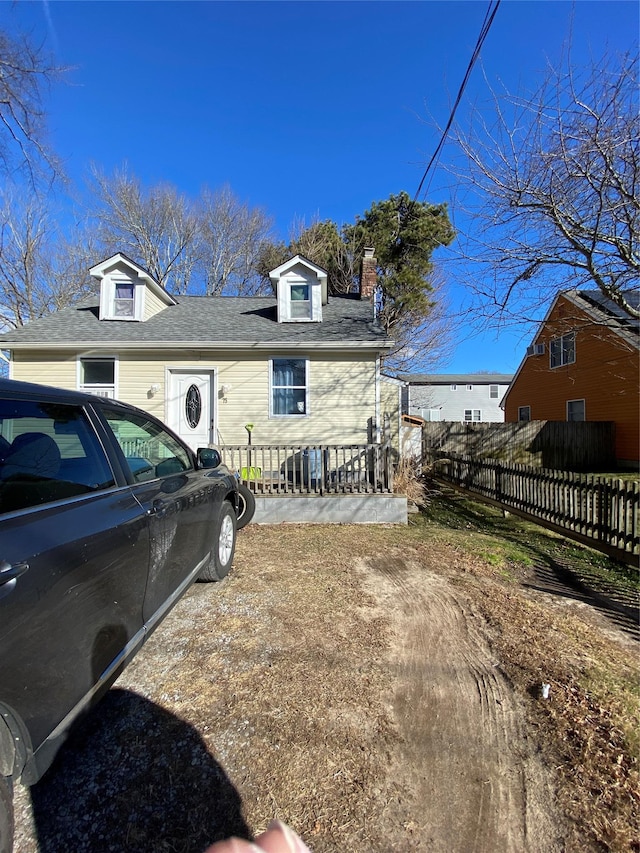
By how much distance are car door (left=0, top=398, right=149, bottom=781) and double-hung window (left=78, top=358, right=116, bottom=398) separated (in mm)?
8740

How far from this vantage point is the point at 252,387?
988cm

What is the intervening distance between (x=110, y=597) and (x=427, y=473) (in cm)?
1254

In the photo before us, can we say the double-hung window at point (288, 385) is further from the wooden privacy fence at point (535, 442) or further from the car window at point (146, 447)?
the wooden privacy fence at point (535, 442)

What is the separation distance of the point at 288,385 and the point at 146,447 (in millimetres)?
7143

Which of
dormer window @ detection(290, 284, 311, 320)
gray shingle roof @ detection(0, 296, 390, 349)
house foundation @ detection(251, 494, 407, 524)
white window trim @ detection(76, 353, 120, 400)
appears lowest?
house foundation @ detection(251, 494, 407, 524)

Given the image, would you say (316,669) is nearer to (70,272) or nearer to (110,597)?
(110,597)

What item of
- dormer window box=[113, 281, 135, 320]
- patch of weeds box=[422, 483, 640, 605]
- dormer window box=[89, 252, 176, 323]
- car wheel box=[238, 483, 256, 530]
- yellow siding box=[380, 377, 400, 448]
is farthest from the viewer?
yellow siding box=[380, 377, 400, 448]

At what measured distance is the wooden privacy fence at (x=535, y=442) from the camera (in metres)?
15.6

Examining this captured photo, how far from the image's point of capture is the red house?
50.0 feet

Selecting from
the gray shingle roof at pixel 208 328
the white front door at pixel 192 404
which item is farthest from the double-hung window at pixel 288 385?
the white front door at pixel 192 404

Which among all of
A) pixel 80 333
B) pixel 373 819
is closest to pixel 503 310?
pixel 373 819

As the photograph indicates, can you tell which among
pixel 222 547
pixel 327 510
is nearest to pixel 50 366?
pixel 327 510

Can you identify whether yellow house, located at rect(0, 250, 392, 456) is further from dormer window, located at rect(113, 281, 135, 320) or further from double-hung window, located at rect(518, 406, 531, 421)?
double-hung window, located at rect(518, 406, 531, 421)

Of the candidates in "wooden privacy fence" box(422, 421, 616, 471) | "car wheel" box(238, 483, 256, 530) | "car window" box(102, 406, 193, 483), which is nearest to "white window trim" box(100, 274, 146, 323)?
"car wheel" box(238, 483, 256, 530)
